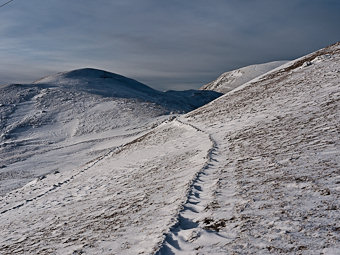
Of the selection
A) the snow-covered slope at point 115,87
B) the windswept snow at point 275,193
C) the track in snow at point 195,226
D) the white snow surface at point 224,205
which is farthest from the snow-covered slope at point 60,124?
the track in snow at point 195,226

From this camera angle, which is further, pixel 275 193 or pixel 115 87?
pixel 115 87

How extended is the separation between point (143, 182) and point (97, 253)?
22.4 feet

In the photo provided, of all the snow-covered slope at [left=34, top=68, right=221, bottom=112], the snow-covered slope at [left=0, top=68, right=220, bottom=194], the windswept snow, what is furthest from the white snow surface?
the snow-covered slope at [left=34, top=68, right=221, bottom=112]

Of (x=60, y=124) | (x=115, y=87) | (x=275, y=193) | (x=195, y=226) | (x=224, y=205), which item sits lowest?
(x=195, y=226)

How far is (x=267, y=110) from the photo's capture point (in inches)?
837

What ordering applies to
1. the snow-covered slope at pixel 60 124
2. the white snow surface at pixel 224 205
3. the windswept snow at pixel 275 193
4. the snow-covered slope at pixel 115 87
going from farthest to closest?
the snow-covered slope at pixel 115 87 → the snow-covered slope at pixel 60 124 → the white snow surface at pixel 224 205 → the windswept snow at pixel 275 193

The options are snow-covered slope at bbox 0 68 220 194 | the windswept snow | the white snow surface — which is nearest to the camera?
the windswept snow

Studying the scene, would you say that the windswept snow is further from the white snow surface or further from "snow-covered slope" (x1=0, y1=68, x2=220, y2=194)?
"snow-covered slope" (x1=0, y1=68, x2=220, y2=194)

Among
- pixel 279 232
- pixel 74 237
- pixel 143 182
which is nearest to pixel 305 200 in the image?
pixel 279 232

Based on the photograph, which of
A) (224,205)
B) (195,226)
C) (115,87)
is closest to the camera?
(195,226)

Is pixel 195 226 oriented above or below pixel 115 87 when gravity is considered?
below

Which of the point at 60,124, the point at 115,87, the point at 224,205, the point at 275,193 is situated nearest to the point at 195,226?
the point at 224,205

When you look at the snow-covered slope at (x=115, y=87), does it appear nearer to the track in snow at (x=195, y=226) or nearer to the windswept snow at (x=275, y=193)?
the windswept snow at (x=275, y=193)

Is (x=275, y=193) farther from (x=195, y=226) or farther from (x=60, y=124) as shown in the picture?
(x=60, y=124)
